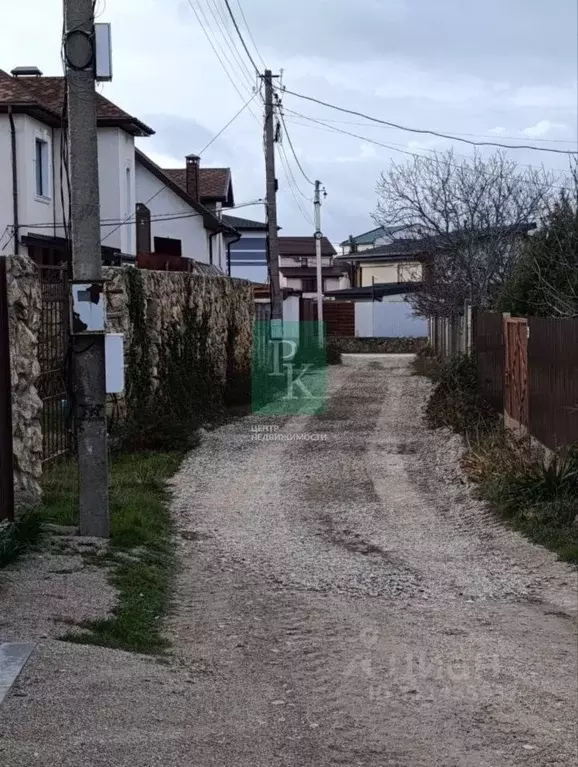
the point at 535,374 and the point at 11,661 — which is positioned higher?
the point at 535,374

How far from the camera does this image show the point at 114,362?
8.61 meters

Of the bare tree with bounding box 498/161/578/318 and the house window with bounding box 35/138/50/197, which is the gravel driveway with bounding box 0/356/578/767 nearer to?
the bare tree with bounding box 498/161/578/318

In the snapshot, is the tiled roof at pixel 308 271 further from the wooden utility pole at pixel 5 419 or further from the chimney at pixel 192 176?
the wooden utility pole at pixel 5 419

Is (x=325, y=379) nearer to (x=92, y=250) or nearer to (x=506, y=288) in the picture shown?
(x=506, y=288)

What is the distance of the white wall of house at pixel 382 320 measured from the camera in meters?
51.2

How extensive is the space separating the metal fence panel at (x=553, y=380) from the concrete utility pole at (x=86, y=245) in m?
4.53

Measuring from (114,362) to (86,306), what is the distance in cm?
50

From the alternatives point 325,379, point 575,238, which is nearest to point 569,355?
point 575,238

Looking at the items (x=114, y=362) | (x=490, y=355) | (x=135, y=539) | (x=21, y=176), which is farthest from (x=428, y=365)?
(x=114, y=362)

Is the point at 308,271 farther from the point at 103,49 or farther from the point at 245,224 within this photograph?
the point at 103,49

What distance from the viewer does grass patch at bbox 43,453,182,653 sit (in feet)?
21.0

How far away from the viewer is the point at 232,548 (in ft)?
30.7

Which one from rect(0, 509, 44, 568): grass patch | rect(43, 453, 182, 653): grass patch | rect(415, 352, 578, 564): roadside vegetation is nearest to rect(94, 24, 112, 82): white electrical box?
rect(0, 509, 44, 568): grass patch

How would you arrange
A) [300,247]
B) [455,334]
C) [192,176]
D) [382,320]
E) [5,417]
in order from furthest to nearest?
[300,247] < [382,320] < [192,176] < [455,334] < [5,417]
